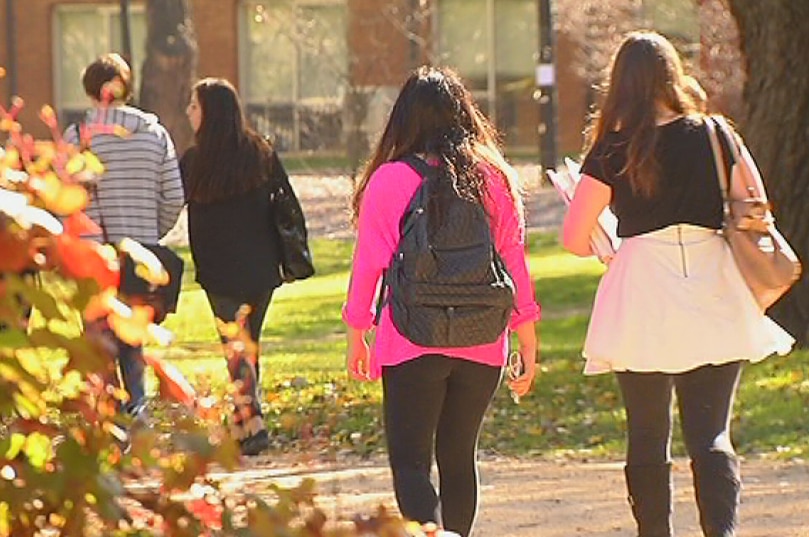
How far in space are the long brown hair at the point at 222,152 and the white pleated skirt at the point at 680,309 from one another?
351 cm

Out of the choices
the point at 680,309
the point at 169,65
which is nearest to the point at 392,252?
the point at 680,309

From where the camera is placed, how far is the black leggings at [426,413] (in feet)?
20.2

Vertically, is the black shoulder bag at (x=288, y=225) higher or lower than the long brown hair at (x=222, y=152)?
lower

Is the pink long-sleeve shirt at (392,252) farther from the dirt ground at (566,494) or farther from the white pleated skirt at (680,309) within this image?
the dirt ground at (566,494)

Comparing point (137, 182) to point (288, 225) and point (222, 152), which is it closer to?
point (222, 152)

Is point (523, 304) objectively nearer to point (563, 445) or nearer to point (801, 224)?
point (563, 445)

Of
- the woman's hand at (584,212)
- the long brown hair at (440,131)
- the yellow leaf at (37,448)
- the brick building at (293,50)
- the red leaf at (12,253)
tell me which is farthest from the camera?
the brick building at (293,50)

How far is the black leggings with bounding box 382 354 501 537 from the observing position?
6156mm

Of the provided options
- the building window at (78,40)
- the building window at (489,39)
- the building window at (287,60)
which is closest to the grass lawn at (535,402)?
the building window at (287,60)

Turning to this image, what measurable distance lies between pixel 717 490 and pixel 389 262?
4.09 ft

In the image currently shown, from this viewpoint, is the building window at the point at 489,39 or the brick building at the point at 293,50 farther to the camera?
the building window at the point at 489,39

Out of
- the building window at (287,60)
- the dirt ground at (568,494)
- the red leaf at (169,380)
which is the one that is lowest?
the building window at (287,60)

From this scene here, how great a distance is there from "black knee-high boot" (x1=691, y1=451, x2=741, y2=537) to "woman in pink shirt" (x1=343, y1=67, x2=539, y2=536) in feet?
2.25

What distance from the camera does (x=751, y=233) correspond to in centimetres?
641
